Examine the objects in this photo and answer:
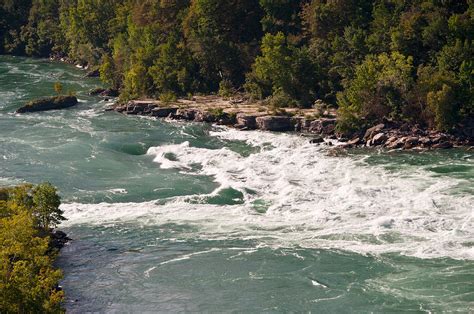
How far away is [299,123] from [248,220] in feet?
93.3

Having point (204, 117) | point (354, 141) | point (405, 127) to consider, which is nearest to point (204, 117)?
point (204, 117)

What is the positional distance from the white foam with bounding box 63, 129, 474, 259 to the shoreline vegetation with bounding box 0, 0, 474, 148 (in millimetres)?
10493

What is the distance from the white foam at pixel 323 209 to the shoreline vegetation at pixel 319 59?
10493mm

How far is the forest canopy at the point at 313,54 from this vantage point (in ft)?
274

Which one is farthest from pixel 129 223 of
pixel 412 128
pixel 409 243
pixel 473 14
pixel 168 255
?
pixel 473 14

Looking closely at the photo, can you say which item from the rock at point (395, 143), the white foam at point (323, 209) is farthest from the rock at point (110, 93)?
the rock at point (395, 143)

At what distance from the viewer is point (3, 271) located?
3928 centimetres

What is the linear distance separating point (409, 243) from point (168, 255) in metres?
16.9

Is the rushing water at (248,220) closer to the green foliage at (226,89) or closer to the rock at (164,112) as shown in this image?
the rock at (164,112)

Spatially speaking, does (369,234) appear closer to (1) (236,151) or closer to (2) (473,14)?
(1) (236,151)

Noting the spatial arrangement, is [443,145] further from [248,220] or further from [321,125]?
[248,220]

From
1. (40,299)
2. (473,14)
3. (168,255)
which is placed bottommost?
(168,255)

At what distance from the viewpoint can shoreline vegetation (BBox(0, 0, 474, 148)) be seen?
269ft

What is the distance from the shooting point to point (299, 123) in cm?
8794
